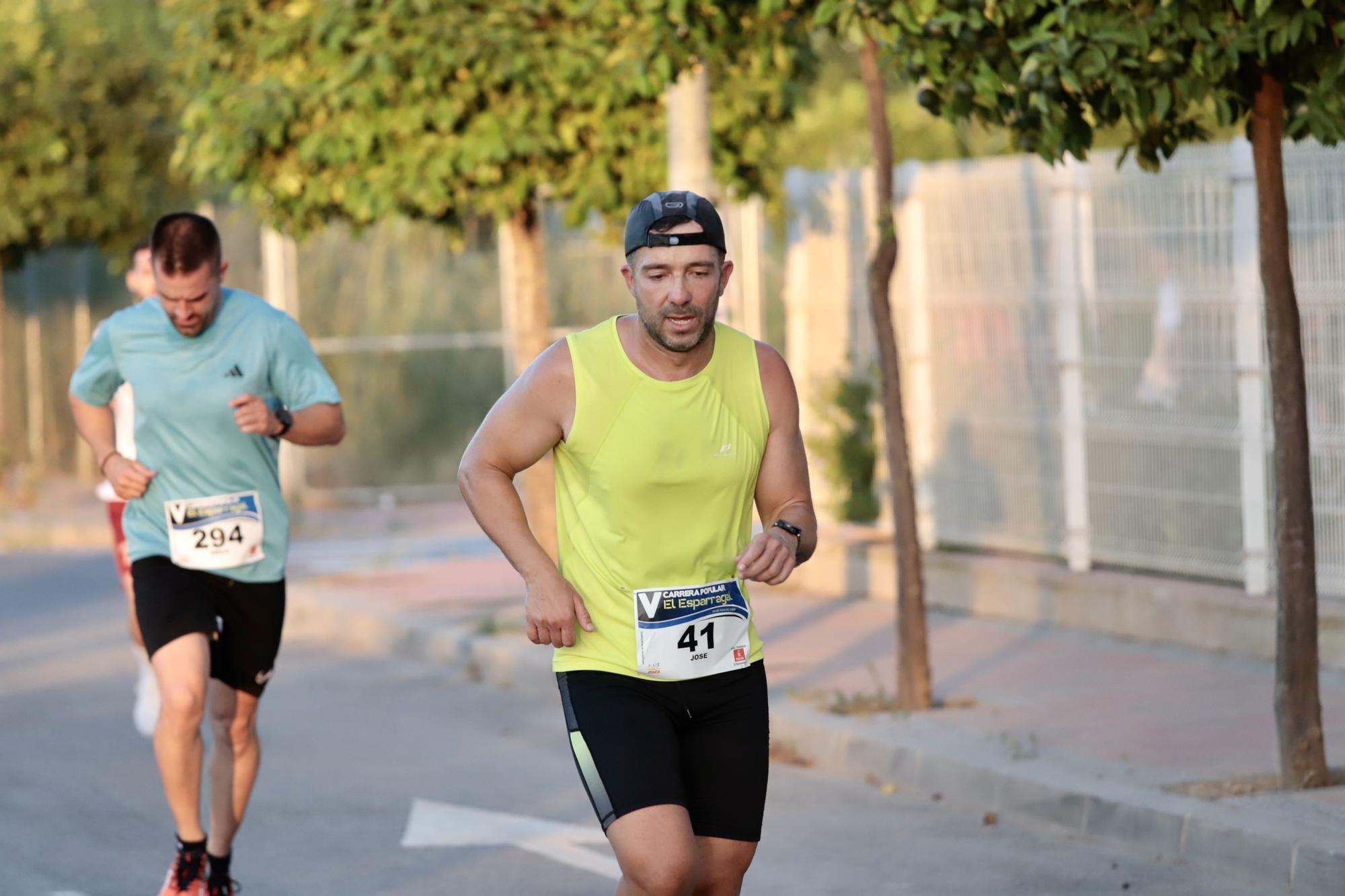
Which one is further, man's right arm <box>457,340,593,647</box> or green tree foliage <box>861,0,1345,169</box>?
green tree foliage <box>861,0,1345,169</box>

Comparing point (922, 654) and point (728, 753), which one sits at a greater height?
point (728, 753)

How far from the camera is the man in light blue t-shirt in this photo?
676cm

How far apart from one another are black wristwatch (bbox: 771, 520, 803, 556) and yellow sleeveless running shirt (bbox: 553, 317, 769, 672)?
10cm

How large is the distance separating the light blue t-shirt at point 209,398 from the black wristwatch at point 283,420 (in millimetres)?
91

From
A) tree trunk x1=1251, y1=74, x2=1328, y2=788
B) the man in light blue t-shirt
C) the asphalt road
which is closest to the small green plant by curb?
the asphalt road

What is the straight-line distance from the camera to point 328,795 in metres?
8.90

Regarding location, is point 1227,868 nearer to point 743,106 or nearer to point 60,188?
point 743,106

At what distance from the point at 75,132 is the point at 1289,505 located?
17.9 m

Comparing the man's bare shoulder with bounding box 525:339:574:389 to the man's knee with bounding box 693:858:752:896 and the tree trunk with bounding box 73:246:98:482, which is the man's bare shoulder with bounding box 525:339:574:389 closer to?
the man's knee with bounding box 693:858:752:896

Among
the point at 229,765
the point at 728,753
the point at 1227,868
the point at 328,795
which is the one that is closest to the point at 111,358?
the point at 229,765

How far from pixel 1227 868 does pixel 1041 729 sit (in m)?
2.07

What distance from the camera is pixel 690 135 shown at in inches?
485

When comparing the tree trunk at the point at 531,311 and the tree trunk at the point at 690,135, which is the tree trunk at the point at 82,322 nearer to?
the tree trunk at the point at 531,311

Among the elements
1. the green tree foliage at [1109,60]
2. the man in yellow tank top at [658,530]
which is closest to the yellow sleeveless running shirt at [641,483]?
the man in yellow tank top at [658,530]
